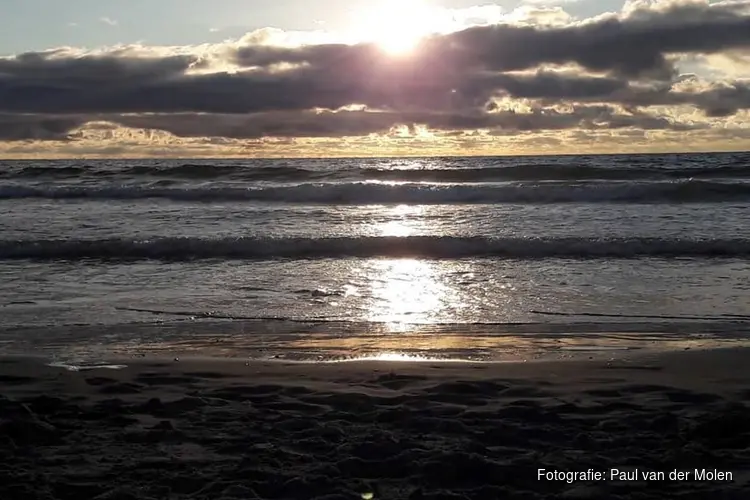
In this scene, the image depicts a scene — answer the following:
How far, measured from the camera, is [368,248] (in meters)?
12.7

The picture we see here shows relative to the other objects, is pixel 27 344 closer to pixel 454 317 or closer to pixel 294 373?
pixel 294 373

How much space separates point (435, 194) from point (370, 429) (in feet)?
61.1

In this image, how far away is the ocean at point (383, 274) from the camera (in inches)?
265

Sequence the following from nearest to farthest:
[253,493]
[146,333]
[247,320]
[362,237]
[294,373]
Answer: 1. [253,493]
2. [294,373]
3. [146,333]
4. [247,320]
5. [362,237]

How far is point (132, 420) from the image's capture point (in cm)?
432

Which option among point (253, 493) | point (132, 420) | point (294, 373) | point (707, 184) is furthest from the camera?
point (707, 184)

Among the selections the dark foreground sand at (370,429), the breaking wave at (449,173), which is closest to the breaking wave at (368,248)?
the dark foreground sand at (370,429)

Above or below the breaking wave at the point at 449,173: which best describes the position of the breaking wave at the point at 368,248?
below

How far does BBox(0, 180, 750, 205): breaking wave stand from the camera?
2059 cm

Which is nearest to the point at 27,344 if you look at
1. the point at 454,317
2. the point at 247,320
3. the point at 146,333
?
the point at 146,333

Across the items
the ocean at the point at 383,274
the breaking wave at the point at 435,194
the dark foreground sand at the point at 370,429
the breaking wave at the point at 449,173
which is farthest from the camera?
the breaking wave at the point at 449,173

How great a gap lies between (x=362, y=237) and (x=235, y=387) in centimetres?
855

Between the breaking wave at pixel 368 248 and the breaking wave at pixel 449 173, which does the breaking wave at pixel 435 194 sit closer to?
the breaking wave at pixel 449 173

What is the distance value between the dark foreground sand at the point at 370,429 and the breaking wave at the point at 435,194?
15.6 metres
